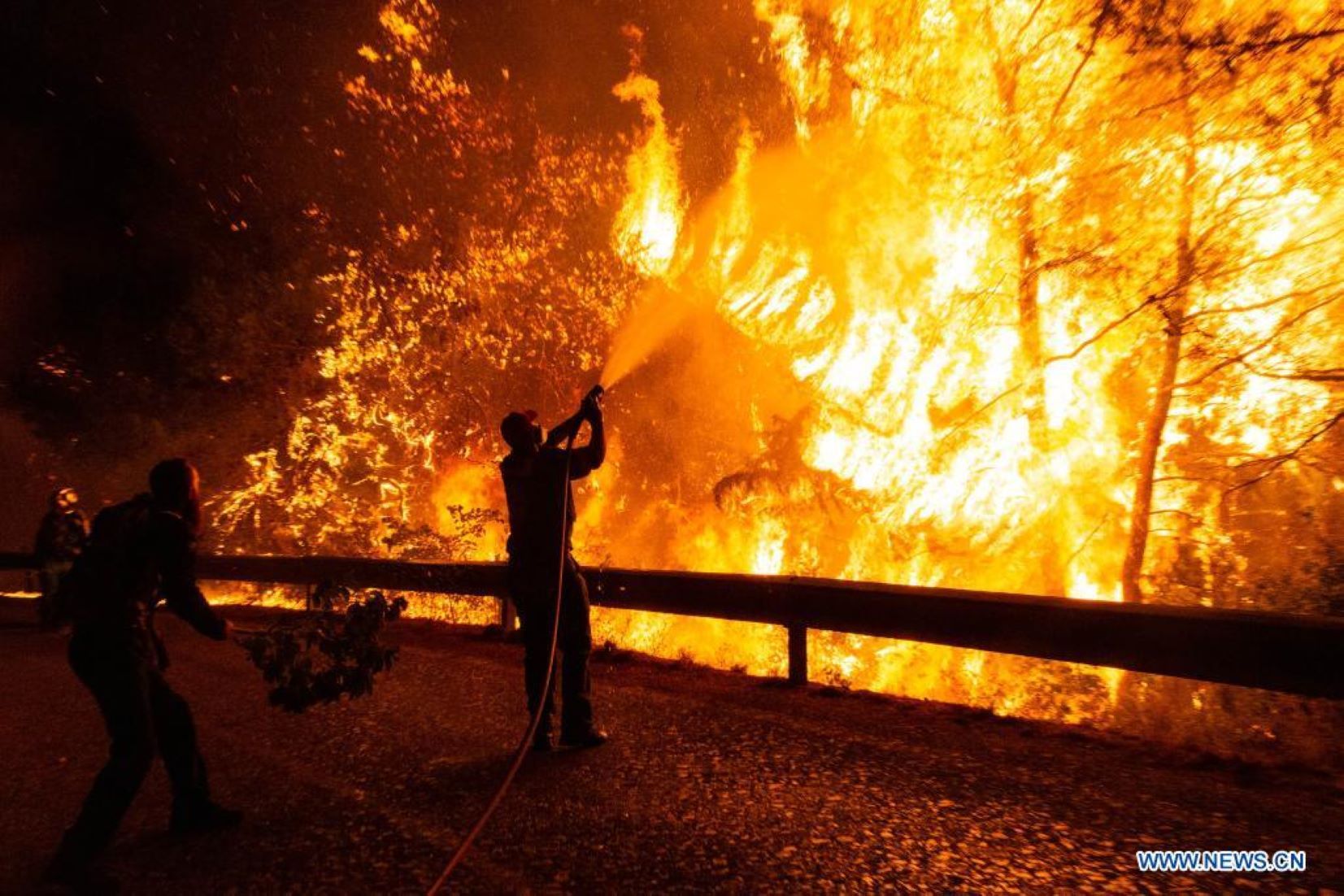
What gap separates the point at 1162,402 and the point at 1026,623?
5.26 m

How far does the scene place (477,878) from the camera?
273 cm

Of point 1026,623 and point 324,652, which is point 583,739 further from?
point 1026,623

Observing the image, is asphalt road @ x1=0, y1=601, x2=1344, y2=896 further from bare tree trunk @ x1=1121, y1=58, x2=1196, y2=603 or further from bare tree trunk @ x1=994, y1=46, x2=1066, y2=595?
bare tree trunk @ x1=994, y1=46, x2=1066, y2=595

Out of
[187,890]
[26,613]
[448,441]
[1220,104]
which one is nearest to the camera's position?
[187,890]

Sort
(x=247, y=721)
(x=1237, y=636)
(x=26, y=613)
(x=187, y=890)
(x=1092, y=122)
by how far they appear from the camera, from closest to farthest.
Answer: (x=187, y=890) → (x=1237, y=636) → (x=247, y=721) → (x=1092, y=122) → (x=26, y=613)

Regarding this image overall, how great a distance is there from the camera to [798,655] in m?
5.80

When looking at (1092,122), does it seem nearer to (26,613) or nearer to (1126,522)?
(1126,522)

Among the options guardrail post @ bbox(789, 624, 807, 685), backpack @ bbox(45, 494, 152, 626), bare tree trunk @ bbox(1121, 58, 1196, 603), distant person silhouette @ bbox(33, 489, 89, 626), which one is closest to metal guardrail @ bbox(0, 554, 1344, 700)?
guardrail post @ bbox(789, 624, 807, 685)

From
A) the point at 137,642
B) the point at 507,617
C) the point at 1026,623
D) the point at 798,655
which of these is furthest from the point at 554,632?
the point at 507,617

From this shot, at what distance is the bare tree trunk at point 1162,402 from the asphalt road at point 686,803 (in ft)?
15.7

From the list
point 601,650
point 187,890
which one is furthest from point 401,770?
point 601,650

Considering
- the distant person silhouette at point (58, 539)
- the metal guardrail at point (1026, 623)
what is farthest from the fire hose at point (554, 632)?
the distant person silhouette at point (58, 539)

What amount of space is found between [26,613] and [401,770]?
1257 centimetres

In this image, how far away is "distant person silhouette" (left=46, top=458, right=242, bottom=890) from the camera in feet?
9.27
